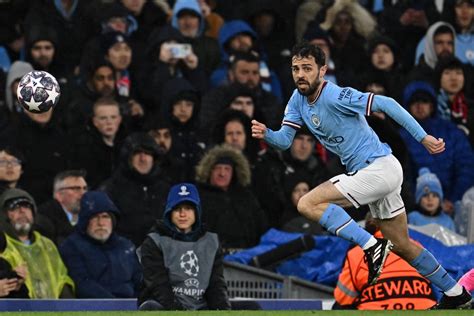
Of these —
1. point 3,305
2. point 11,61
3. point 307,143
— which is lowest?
point 3,305

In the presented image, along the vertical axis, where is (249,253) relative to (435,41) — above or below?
below

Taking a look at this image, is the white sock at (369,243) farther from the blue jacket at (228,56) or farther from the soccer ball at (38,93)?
the blue jacket at (228,56)

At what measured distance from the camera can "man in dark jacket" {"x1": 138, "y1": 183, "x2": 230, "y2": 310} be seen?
12141 millimetres

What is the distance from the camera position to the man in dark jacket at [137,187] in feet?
49.2

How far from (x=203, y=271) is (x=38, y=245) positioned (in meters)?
1.75


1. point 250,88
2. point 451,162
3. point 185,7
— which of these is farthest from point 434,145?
point 185,7

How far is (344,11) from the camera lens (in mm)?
19266

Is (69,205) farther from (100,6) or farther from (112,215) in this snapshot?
(100,6)

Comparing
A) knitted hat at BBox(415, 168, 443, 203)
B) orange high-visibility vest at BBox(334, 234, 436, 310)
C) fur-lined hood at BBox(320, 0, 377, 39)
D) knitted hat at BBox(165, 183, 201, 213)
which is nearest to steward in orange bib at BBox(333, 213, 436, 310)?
orange high-visibility vest at BBox(334, 234, 436, 310)

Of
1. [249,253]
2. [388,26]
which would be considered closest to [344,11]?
[388,26]

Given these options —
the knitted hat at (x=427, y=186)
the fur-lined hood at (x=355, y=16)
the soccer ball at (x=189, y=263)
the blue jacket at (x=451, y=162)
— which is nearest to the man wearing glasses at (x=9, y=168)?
the soccer ball at (x=189, y=263)

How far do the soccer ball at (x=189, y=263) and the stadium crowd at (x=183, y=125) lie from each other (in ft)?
0.35

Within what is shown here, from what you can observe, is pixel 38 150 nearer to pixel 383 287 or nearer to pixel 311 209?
pixel 383 287

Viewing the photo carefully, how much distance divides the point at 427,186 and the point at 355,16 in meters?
4.11
